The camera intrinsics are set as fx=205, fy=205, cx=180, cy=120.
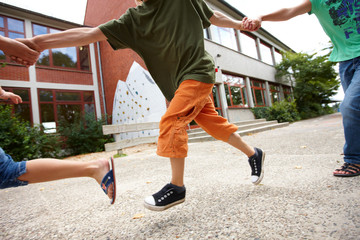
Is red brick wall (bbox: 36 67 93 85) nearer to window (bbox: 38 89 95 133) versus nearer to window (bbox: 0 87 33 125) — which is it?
window (bbox: 38 89 95 133)

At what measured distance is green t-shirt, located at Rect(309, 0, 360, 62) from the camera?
1.89 metres

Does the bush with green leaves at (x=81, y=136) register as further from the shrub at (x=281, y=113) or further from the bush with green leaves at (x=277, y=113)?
the shrub at (x=281, y=113)

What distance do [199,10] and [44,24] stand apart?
14.0 m

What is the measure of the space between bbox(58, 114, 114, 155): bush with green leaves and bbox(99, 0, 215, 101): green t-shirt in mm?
10200

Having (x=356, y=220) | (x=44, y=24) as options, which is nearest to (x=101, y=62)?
(x=44, y=24)

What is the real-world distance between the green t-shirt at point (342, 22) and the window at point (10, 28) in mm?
13803

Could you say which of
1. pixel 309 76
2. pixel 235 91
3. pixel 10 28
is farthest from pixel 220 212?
pixel 309 76

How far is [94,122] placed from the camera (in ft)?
37.4

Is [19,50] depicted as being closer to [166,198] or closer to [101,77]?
[166,198]

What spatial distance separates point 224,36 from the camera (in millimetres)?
14109

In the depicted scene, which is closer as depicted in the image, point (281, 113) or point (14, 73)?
point (14, 73)

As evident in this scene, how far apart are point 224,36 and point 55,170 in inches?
578

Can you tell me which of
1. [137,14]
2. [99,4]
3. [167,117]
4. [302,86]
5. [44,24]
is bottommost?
[167,117]

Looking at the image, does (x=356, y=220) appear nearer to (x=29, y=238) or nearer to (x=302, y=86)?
(x=29, y=238)
